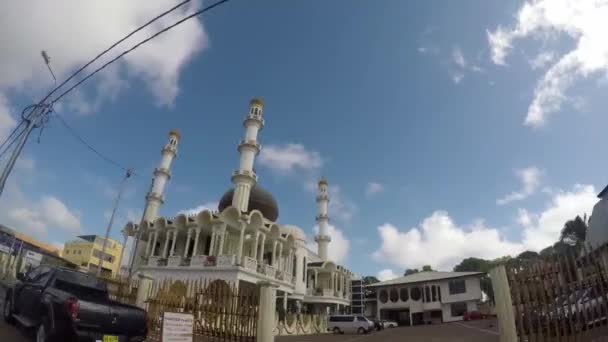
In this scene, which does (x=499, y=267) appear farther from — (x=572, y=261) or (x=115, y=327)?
(x=115, y=327)

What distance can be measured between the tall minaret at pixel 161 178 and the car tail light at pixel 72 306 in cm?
2676

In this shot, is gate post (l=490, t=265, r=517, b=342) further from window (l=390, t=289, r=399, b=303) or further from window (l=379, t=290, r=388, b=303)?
window (l=379, t=290, r=388, b=303)

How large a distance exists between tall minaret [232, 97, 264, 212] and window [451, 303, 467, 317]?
25.5 m

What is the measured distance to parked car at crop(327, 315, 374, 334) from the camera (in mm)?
25984

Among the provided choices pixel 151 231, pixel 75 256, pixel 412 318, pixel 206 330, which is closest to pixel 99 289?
pixel 206 330

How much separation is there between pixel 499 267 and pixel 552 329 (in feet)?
4.27

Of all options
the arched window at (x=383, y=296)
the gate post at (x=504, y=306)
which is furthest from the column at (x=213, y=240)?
the arched window at (x=383, y=296)

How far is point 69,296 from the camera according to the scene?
6.57 meters

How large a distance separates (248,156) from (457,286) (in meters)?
26.5

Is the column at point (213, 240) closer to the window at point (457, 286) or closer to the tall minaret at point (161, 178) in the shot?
the tall minaret at point (161, 178)

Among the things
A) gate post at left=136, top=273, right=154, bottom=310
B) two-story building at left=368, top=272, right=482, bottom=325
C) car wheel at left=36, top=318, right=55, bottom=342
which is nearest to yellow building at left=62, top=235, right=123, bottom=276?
two-story building at left=368, top=272, right=482, bottom=325

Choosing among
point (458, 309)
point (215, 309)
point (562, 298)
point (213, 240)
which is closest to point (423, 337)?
point (215, 309)

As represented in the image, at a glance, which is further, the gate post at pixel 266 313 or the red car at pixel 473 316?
the red car at pixel 473 316

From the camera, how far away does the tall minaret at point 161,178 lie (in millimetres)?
32594
